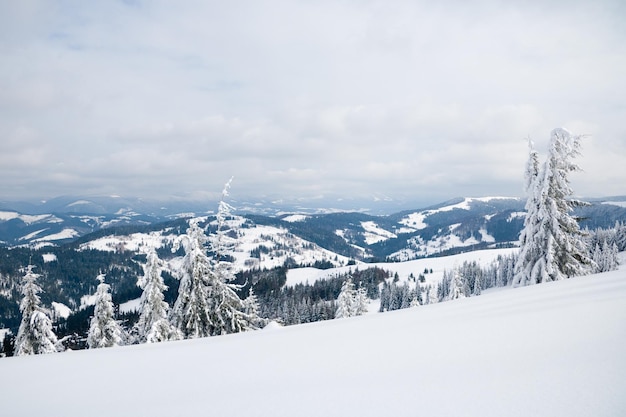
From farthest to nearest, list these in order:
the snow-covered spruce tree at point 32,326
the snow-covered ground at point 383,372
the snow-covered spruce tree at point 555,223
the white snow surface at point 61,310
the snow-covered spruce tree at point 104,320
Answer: the white snow surface at point 61,310, the snow-covered spruce tree at point 104,320, the snow-covered spruce tree at point 32,326, the snow-covered spruce tree at point 555,223, the snow-covered ground at point 383,372

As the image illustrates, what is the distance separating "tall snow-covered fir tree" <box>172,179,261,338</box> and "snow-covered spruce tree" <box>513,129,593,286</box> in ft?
64.9

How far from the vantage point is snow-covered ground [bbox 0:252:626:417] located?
324 cm

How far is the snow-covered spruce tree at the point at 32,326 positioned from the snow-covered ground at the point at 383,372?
21582 millimetres

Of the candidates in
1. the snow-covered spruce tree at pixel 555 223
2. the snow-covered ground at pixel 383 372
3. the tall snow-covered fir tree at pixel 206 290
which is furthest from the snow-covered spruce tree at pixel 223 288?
the snow-covered spruce tree at pixel 555 223

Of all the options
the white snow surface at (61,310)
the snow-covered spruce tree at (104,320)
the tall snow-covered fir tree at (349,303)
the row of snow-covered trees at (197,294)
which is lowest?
the white snow surface at (61,310)

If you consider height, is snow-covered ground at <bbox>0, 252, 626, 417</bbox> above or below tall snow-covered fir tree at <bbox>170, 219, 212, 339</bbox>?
above

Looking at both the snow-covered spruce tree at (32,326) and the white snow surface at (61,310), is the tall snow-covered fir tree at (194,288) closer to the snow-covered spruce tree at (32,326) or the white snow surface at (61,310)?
the snow-covered spruce tree at (32,326)

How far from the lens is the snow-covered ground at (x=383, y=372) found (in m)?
3.24

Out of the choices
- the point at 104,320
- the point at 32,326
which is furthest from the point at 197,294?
the point at 32,326

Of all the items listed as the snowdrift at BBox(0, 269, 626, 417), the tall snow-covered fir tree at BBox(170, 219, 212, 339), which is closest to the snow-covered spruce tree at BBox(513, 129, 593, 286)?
the snowdrift at BBox(0, 269, 626, 417)

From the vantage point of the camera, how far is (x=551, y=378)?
11.0 feet

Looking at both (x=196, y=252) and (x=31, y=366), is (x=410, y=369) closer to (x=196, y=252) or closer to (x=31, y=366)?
(x=31, y=366)

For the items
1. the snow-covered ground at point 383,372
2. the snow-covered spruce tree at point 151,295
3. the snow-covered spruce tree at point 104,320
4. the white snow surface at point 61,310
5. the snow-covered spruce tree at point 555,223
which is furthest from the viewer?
the white snow surface at point 61,310

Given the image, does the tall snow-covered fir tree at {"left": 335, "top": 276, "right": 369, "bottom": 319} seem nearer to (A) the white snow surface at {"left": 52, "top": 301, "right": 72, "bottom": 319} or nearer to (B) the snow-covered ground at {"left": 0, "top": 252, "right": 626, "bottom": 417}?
(B) the snow-covered ground at {"left": 0, "top": 252, "right": 626, "bottom": 417}
